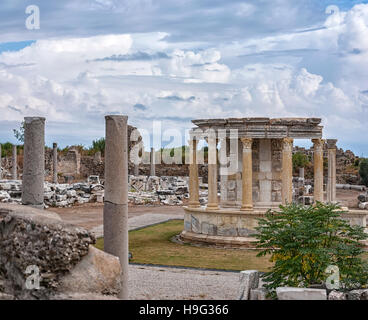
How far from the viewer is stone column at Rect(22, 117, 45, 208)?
11266 mm

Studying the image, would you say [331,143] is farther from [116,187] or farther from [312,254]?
[116,187]

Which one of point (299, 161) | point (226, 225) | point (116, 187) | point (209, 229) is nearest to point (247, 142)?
point (226, 225)

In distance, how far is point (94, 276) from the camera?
23.1 feet

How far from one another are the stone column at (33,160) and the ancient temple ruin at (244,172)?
710cm

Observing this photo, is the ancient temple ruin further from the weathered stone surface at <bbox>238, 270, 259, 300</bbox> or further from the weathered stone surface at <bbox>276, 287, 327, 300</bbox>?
the weathered stone surface at <bbox>276, 287, 327, 300</bbox>

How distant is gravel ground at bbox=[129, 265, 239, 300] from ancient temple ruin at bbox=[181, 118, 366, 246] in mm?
4326

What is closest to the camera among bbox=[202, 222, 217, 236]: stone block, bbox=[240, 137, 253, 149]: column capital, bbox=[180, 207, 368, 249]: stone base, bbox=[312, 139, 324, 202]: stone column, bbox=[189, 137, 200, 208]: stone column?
bbox=[180, 207, 368, 249]: stone base

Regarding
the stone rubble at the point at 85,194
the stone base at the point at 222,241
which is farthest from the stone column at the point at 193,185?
the stone rubble at the point at 85,194

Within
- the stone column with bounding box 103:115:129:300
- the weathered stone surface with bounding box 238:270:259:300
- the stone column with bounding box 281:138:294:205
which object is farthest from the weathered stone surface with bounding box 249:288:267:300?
the stone column with bounding box 281:138:294:205

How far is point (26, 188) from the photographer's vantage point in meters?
11.5

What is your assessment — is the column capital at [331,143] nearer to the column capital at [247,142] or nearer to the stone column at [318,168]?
the stone column at [318,168]

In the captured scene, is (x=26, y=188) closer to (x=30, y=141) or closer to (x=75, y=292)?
(x=30, y=141)
